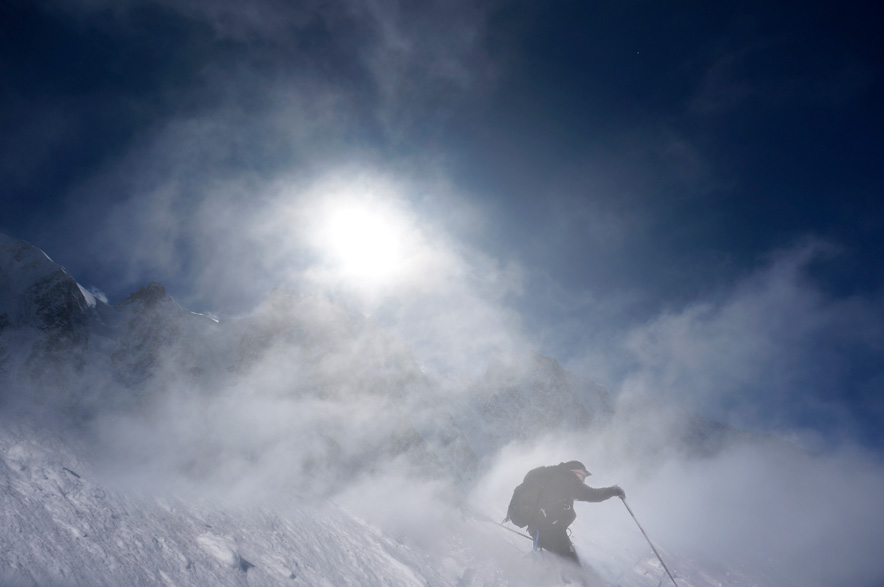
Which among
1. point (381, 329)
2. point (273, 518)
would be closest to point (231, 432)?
point (273, 518)

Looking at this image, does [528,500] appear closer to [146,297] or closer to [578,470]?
[578,470]

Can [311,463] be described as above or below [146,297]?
below

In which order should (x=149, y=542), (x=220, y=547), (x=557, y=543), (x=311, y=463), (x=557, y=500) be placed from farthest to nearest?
(x=311, y=463) < (x=557, y=500) < (x=557, y=543) < (x=220, y=547) < (x=149, y=542)

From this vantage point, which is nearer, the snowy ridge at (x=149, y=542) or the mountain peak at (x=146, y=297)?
the snowy ridge at (x=149, y=542)

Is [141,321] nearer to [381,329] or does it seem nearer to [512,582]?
[381,329]

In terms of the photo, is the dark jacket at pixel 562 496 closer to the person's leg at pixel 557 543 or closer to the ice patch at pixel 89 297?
the person's leg at pixel 557 543

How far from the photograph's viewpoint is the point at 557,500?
10.5m

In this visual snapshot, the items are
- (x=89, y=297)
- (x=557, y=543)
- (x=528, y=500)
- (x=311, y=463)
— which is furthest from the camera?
(x=89, y=297)

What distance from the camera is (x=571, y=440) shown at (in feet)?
390

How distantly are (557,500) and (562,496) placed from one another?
0.20 metres

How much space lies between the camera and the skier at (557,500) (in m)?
9.82

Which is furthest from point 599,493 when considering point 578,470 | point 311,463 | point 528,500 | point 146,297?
point 146,297

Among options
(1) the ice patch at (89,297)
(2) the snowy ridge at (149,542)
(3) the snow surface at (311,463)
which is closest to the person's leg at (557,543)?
(3) the snow surface at (311,463)

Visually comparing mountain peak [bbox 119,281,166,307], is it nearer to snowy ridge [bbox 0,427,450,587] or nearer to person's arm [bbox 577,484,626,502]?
snowy ridge [bbox 0,427,450,587]
